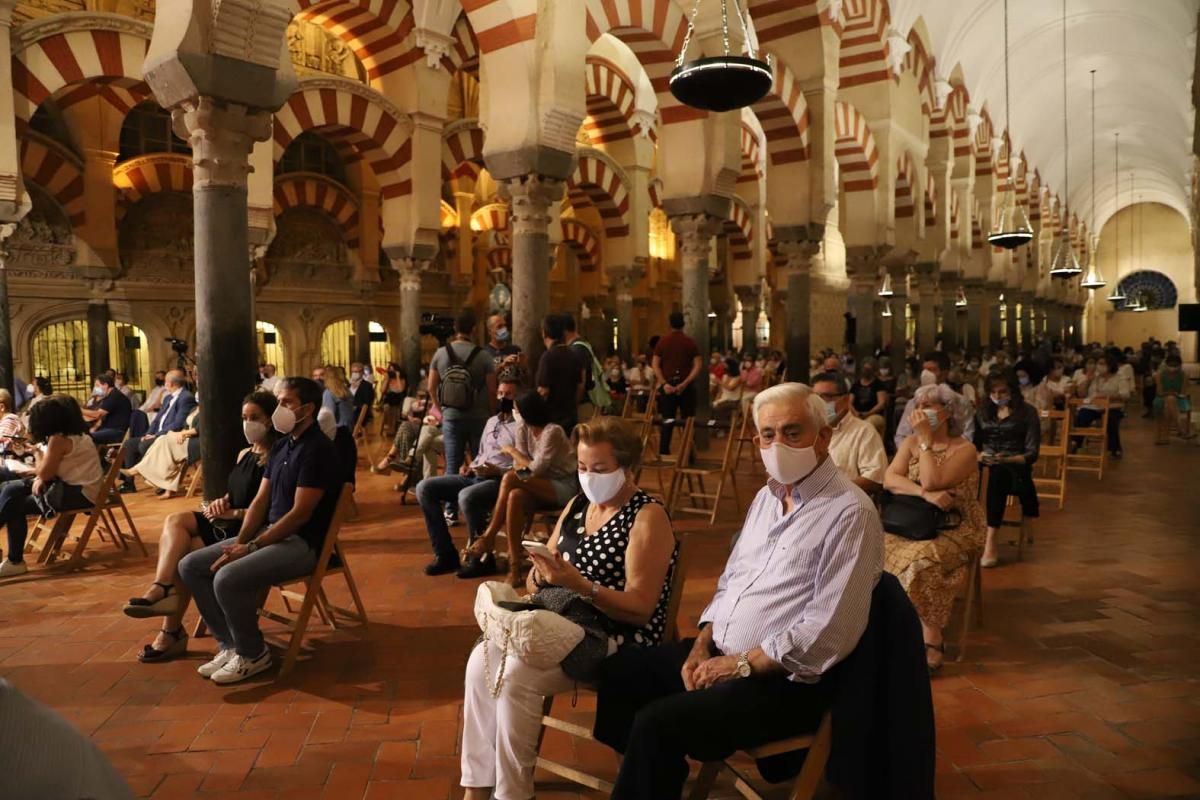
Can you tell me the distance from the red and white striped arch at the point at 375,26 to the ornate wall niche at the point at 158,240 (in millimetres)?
3862

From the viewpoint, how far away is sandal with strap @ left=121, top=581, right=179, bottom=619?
3428mm

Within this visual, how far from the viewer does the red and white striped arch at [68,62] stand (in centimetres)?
973

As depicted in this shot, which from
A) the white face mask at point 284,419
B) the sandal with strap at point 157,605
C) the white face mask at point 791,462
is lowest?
the sandal with strap at point 157,605

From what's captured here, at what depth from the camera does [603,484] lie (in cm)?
256

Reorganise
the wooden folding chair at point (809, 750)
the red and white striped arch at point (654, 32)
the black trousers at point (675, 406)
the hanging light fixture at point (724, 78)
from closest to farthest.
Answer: the wooden folding chair at point (809, 750) → the hanging light fixture at point (724, 78) → the red and white striped arch at point (654, 32) → the black trousers at point (675, 406)

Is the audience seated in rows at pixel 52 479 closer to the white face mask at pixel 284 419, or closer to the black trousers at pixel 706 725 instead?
the white face mask at pixel 284 419

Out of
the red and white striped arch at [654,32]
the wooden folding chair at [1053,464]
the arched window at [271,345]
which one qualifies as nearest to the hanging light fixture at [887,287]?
the wooden folding chair at [1053,464]

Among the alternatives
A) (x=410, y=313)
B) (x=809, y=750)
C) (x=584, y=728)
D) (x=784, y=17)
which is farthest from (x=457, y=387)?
(x=784, y=17)

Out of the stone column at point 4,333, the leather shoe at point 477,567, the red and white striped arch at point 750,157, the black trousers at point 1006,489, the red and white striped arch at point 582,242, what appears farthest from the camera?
the red and white striped arch at point 582,242

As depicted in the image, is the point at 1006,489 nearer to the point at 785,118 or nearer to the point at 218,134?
the point at 218,134

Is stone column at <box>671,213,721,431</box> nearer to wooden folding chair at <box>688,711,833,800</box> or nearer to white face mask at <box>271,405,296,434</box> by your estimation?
white face mask at <box>271,405,296,434</box>

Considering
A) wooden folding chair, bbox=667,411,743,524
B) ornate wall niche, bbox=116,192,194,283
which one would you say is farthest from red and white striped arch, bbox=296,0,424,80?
wooden folding chair, bbox=667,411,743,524

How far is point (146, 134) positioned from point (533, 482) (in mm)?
12466

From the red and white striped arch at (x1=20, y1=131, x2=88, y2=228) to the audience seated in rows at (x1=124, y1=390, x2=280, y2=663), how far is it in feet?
35.3
